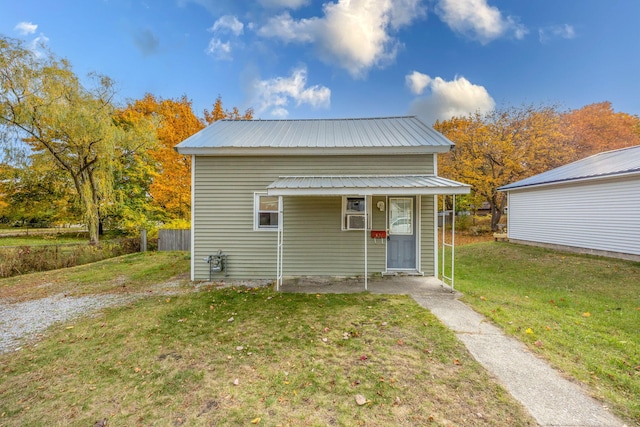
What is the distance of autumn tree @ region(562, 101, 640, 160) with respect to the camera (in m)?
18.9

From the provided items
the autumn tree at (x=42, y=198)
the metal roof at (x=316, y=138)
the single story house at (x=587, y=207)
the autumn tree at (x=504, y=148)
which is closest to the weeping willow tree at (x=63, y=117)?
the autumn tree at (x=42, y=198)

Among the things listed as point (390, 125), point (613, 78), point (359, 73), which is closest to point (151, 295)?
point (390, 125)

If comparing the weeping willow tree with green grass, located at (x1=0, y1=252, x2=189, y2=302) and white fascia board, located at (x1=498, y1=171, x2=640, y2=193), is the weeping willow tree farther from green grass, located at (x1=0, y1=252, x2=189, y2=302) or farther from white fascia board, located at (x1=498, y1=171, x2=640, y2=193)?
white fascia board, located at (x1=498, y1=171, x2=640, y2=193)

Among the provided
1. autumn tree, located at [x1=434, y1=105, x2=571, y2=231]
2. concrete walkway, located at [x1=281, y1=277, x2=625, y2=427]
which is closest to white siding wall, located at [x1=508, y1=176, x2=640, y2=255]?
autumn tree, located at [x1=434, y1=105, x2=571, y2=231]

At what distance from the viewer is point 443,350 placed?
3.52 m

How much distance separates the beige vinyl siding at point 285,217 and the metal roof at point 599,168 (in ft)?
28.9

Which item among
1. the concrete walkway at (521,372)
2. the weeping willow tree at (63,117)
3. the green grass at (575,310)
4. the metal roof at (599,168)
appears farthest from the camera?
the weeping willow tree at (63,117)

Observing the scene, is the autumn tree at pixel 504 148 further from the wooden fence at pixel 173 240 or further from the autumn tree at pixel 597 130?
the wooden fence at pixel 173 240

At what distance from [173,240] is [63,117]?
6.58 m

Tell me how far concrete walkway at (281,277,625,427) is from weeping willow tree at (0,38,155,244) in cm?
1442

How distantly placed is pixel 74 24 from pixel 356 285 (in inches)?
622

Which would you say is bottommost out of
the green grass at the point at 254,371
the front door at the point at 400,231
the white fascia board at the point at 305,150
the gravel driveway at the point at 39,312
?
the gravel driveway at the point at 39,312

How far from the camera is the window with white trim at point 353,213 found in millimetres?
→ 7195

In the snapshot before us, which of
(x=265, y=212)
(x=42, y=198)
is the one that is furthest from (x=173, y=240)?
(x=42, y=198)
